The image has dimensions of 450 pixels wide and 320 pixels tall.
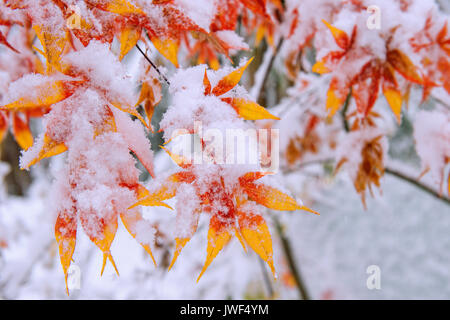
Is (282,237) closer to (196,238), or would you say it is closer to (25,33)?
(196,238)

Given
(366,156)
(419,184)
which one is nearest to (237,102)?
(366,156)

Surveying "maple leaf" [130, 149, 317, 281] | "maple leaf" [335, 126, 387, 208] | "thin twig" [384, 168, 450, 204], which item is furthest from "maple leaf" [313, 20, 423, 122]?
"thin twig" [384, 168, 450, 204]

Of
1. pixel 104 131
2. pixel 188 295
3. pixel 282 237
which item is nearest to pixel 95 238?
pixel 104 131

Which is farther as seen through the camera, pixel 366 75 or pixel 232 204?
pixel 366 75

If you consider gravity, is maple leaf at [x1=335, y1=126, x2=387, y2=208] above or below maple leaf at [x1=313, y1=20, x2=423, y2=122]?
below

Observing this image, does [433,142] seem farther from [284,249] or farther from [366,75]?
[284,249]

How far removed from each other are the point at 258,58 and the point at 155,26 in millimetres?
1061

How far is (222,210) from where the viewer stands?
36 cm

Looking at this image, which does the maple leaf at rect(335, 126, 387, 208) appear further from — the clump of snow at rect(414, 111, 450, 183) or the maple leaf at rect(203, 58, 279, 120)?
the maple leaf at rect(203, 58, 279, 120)

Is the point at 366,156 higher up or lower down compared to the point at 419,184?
higher up

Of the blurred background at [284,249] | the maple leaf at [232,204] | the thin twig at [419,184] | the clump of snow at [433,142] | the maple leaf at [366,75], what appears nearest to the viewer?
the maple leaf at [232,204]

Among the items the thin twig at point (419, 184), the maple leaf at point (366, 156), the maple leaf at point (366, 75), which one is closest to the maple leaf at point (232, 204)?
the maple leaf at point (366, 75)

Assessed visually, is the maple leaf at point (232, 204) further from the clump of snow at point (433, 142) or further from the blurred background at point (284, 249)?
the clump of snow at point (433, 142)

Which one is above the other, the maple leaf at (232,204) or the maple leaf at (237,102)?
the maple leaf at (237,102)
